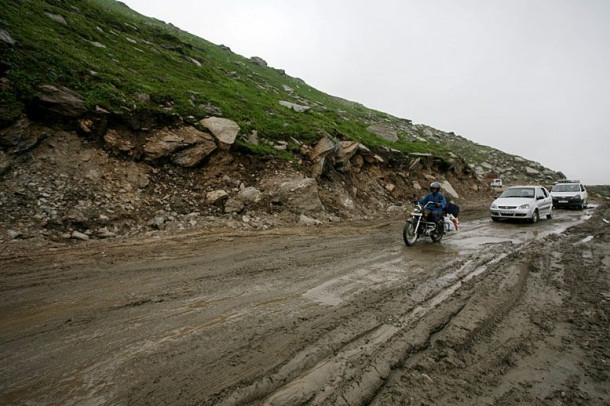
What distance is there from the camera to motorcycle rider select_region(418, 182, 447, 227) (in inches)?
341

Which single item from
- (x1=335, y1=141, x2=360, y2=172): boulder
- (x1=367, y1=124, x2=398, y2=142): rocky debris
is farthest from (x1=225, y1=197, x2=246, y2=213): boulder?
(x1=367, y1=124, x2=398, y2=142): rocky debris

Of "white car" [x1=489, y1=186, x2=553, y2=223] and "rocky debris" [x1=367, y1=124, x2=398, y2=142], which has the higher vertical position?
"rocky debris" [x1=367, y1=124, x2=398, y2=142]

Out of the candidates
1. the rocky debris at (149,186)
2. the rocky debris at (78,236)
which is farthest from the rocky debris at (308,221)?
the rocky debris at (78,236)

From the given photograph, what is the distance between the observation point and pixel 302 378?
2521mm

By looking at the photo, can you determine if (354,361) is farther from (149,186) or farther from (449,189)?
(449,189)

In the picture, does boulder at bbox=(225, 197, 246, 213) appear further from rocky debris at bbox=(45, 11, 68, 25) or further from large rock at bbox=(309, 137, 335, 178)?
rocky debris at bbox=(45, 11, 68, 25)

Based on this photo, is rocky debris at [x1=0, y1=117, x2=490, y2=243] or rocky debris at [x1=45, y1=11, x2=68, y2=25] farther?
rocky debris at [x1=45, y1=11, x2=68, y2=25]

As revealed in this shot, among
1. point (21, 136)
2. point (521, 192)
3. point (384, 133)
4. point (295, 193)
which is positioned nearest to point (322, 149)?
point (295, 193)

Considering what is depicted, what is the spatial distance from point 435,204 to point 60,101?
441 inches

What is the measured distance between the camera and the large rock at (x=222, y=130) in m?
10.7

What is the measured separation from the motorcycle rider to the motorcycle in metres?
0.13

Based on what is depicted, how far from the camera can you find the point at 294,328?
334 centimetres

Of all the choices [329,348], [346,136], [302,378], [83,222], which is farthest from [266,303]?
[346,136]

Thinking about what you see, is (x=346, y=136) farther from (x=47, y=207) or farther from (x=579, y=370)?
(x=579, y=370)
